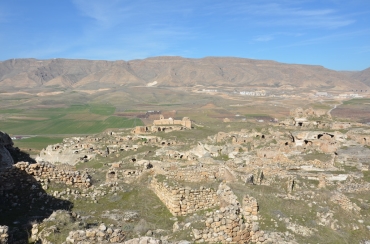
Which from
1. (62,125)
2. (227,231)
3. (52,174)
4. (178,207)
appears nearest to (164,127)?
(52,174)

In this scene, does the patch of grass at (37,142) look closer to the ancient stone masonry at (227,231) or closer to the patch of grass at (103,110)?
the patch of grass at (103,110)

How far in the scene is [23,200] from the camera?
10633 millimetres

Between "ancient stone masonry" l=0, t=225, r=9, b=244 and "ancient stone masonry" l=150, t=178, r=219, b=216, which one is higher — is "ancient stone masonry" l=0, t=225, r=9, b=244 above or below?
above

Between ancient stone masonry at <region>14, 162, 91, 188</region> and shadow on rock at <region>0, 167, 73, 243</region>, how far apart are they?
186 mm

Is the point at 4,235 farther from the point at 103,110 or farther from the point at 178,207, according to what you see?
the point at 103,110

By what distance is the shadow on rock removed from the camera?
9.60 meters

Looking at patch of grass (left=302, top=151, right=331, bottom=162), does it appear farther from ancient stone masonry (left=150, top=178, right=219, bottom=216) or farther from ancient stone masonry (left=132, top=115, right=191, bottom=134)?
ancient stone masonry (left=132, top=115, right=191, bottom=134)

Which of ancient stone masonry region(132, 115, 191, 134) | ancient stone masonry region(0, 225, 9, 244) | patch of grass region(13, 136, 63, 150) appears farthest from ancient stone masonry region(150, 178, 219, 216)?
patch of grass region(13, 136, 63, 150)

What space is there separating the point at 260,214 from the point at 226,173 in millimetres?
4182

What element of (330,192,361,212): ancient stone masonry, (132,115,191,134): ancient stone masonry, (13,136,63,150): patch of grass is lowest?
(13,136,63,150): patch of grass

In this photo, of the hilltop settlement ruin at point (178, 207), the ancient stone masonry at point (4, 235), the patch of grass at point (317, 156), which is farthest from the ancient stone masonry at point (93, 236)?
the patch of grass at point (317, 156)

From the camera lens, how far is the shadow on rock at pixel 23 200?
31.5 feet

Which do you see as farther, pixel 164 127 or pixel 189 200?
pixel 164 127

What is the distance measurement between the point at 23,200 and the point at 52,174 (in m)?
1.43
